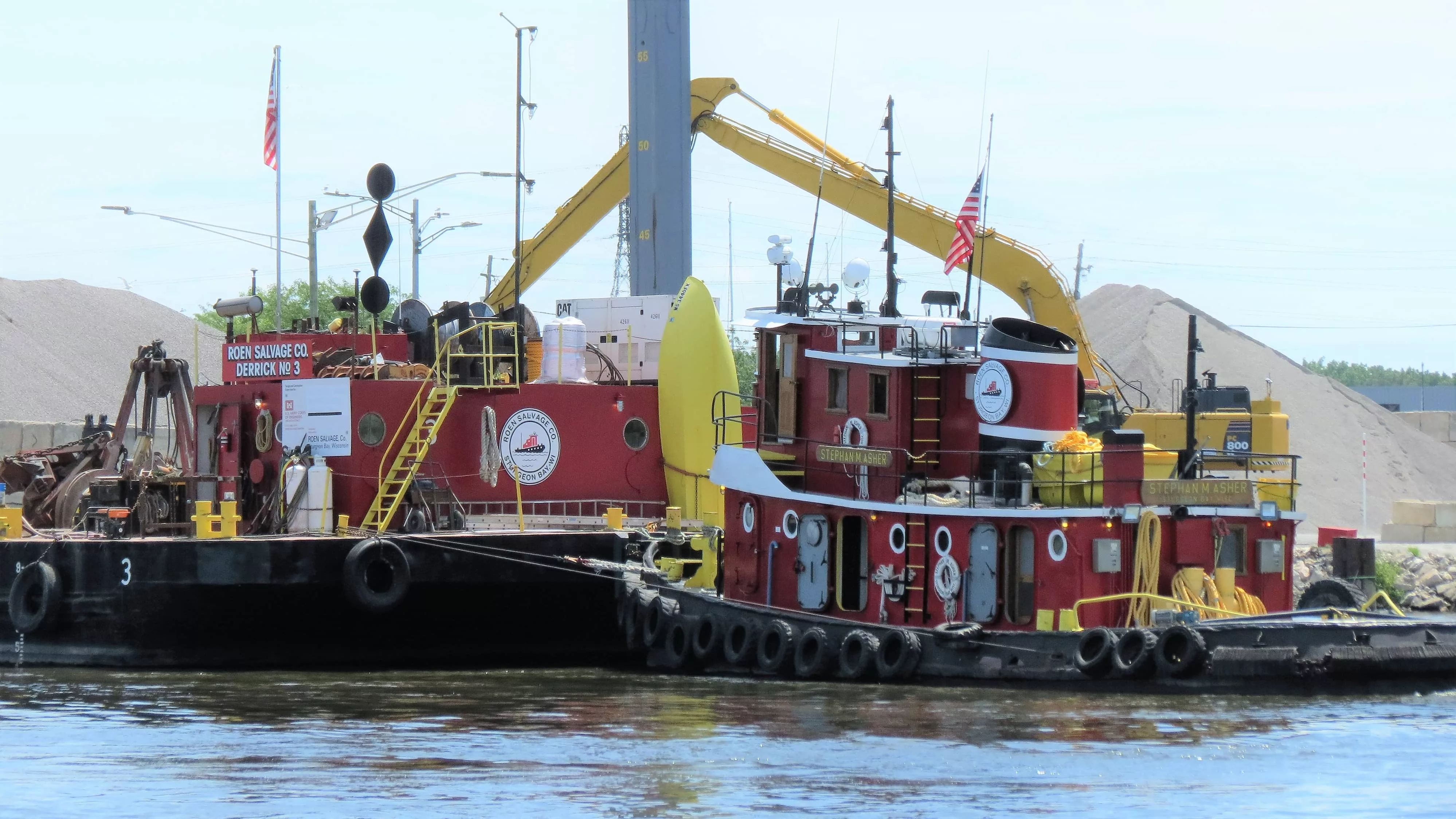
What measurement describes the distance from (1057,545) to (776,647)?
348cm

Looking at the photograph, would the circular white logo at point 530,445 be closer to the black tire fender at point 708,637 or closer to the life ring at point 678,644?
the life ring at point 678,644

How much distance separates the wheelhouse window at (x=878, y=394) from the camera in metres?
19.1

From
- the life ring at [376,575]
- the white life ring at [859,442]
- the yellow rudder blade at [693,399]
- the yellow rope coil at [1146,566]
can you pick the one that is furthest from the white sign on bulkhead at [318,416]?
the yellow rope coil at [1146,566]

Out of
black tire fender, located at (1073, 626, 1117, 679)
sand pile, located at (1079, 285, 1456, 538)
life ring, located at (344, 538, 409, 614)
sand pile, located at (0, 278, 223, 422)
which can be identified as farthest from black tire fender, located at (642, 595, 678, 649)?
sand pile, located at (0, 278, 223, 422)

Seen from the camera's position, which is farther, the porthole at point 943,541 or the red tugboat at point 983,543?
the porthole at point 943,541

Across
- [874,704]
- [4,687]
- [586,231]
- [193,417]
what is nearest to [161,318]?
[586,231]

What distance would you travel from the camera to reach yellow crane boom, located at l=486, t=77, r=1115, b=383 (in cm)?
3384

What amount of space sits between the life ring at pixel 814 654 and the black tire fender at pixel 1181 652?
12.0ft

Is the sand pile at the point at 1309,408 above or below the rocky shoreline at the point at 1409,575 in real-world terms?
above

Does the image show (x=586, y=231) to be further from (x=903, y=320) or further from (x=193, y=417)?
(x=903, y=320)

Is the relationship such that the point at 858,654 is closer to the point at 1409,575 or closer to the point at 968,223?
the point at 968,223

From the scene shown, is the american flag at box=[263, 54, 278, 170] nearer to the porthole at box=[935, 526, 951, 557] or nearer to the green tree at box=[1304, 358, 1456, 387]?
the porthole at box=[935, 526, 951, 557]

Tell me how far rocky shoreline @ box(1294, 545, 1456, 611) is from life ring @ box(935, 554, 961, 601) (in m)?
14.0

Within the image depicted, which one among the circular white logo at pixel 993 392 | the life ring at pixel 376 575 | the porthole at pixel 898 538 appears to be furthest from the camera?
the life ring at pixel 376 575
